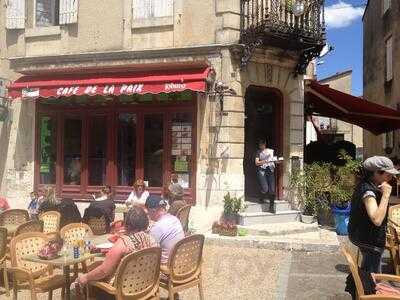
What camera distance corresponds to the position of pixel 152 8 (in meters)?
11.4

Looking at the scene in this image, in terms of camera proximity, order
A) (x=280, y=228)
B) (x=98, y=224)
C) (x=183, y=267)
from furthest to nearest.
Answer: (x=280, y=228) < (x=98, y=224) < (x=183, y=267)

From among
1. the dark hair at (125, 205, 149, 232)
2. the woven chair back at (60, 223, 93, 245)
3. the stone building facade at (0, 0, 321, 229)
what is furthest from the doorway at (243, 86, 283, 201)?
the dark hair at (125, 205, 149, 232)

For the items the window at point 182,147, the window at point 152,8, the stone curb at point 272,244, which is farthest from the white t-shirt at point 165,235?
the window at point 152,8

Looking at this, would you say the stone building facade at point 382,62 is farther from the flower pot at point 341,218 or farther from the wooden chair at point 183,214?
the wooden chair at point 183,214

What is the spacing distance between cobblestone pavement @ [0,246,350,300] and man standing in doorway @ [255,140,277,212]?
2150 millimetres

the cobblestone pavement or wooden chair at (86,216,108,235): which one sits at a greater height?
wooden chair at (86,216,108,235)

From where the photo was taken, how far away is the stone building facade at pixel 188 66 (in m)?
10.8

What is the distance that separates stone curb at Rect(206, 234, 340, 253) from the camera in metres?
9.12

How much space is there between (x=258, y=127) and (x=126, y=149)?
129 inches

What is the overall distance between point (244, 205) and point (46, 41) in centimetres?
623

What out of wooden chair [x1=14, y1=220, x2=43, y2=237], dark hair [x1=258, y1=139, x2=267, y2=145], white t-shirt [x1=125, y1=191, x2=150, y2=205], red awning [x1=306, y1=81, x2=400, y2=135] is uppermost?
red awning [x1=306, y1=81, x2=400, y2=135]

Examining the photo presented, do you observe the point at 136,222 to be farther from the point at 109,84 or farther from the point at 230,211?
the point at 109,84

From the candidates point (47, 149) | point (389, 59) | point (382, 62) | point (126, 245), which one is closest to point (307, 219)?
point (47, 149)

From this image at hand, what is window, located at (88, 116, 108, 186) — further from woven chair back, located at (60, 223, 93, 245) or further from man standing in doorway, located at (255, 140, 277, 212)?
woven chair back, located at (60, 223, 93, 245)
